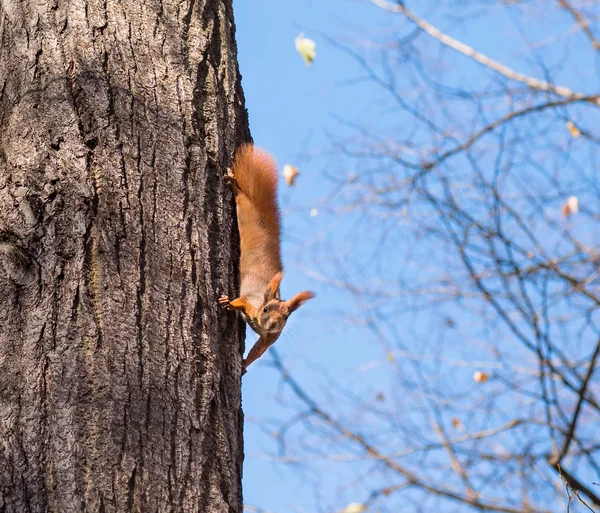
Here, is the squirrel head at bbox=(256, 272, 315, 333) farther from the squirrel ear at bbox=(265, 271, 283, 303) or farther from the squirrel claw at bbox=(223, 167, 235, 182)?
the squirrel claw at bbox=(223, 167, 235, 182)

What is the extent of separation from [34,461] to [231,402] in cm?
46

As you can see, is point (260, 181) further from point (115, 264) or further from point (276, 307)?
point (115, 264)

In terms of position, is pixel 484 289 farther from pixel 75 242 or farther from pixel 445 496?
pixel 75 242

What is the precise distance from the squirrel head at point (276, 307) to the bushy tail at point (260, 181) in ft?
0.57

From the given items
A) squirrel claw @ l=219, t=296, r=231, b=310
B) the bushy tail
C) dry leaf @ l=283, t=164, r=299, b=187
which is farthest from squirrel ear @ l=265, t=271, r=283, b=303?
dry leaf @ l=283, t=164, r=299, b=187

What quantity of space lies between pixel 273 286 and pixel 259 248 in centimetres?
27

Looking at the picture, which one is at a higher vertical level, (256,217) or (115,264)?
(256,217)

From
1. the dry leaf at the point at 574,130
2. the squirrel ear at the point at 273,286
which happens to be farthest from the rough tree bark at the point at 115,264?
the dry leaf at the point at 574,130

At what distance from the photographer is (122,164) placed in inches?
67.8

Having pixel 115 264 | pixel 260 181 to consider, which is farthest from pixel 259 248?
pixel 115 264

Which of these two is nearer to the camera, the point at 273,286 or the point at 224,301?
the point at 224,301

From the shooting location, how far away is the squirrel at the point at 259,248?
2180 millimetres

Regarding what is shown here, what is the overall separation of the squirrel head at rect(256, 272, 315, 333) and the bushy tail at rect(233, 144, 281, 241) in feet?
0.57

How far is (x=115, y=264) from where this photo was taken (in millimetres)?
1628
